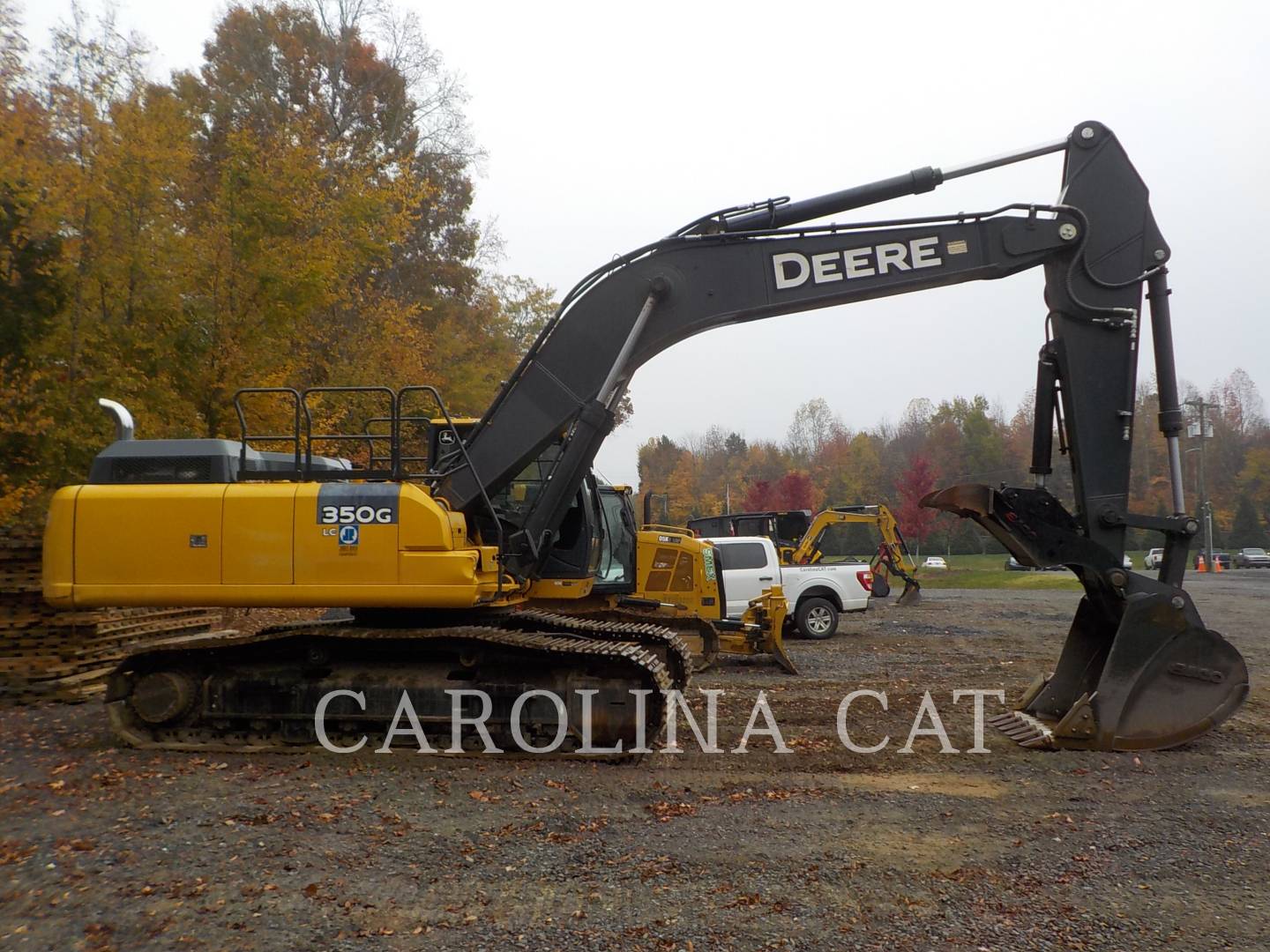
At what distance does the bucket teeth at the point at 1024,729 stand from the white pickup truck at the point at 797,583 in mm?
7958

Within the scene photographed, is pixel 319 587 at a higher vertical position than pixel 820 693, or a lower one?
higher

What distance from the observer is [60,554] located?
7.52 meters

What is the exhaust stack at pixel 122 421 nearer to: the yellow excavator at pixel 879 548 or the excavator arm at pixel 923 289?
the excavator arm at pixel 923 289

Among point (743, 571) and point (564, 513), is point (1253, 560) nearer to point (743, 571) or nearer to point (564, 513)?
point (743, 571)

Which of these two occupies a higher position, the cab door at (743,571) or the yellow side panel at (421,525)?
the yellow side panel at (421,525)

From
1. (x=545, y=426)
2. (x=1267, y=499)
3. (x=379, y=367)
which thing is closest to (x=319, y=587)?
(x=545, y=426)

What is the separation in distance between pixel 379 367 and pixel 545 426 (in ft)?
54.6

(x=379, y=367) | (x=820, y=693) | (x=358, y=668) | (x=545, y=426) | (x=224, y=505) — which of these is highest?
(x=379, y=367)

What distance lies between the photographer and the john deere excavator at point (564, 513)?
7.41m

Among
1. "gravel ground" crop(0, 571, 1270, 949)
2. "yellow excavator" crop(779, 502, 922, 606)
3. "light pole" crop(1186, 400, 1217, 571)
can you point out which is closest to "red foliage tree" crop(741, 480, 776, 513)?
"light pole" crop(1186, 400, 1217, 571)

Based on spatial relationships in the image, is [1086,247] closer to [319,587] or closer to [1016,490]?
[1016,490]

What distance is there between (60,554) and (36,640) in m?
3.28

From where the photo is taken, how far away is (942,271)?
8133 mm

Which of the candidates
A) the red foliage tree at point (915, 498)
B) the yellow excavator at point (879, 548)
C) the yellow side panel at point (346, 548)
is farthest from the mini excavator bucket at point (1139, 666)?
the red foliage tree at point (915, 498)
